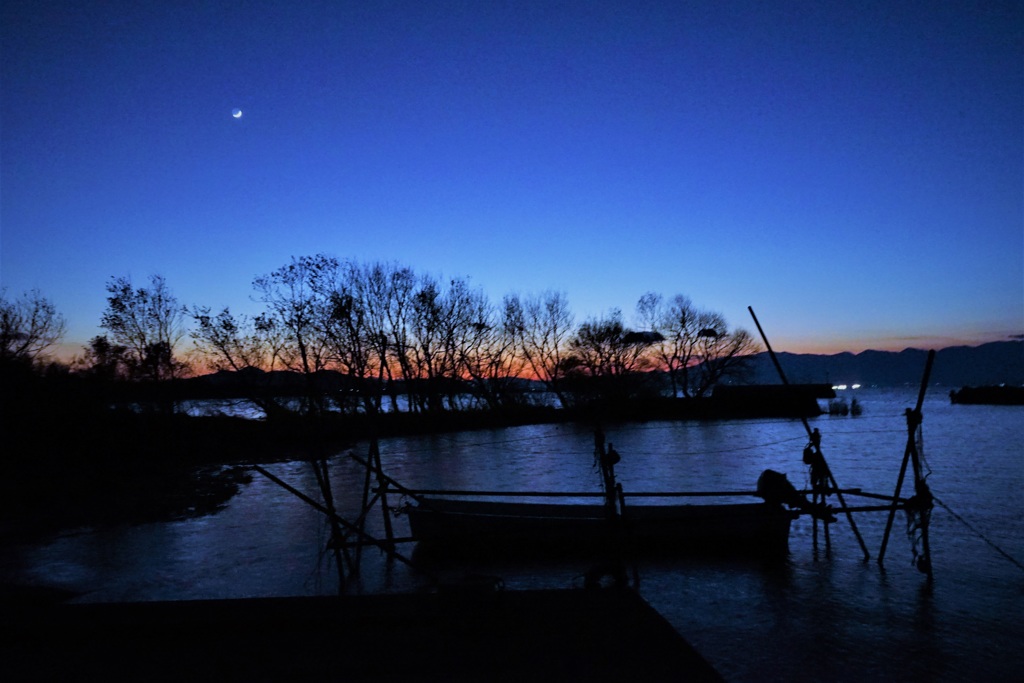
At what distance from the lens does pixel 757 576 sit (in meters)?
11.4

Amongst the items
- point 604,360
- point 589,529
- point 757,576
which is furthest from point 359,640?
point 604,360

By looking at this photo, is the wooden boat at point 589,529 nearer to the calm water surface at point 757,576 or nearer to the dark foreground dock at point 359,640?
the calm water surface at point 757,576

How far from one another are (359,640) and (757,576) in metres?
9.11

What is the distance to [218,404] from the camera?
1708 inches

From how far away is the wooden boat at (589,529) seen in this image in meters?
12.0

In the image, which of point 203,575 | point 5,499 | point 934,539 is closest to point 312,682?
point 203,575

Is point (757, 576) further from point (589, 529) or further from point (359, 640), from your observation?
point (359, 640)

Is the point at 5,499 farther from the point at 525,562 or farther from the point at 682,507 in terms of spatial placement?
the point at 682,507

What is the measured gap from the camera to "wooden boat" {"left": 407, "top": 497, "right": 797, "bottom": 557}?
12.0 m

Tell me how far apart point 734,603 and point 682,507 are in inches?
95.5

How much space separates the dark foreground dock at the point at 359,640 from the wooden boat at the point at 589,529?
6314 millimetres

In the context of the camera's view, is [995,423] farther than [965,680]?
Yes

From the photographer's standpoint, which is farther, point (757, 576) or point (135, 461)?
point (135, 461)

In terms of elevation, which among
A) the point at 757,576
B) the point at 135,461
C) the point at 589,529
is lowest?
the point at 757,576
